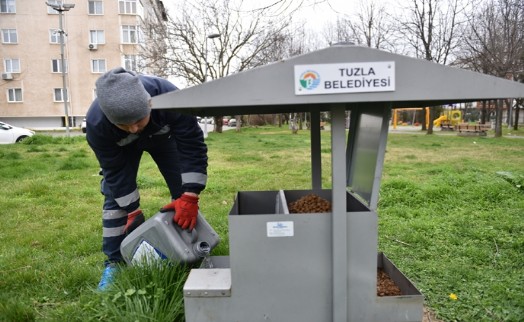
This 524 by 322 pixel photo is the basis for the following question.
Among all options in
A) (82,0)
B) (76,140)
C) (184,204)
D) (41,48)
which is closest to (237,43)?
(76,140)

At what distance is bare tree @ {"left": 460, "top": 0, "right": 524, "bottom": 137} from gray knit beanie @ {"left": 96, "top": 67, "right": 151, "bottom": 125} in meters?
18.7

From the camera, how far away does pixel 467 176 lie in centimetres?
672

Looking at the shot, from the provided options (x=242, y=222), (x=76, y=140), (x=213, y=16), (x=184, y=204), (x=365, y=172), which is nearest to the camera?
(x=242, y=222)

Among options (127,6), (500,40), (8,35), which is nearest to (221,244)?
(500,40)

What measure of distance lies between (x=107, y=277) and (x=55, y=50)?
3422cm

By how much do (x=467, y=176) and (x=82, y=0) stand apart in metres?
32.9

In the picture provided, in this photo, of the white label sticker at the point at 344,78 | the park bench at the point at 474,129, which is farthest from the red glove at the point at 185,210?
the park bench at the point at 474,129

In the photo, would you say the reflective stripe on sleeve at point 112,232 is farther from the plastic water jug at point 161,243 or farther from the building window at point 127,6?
the building window at point 127,6

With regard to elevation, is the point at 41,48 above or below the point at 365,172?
above

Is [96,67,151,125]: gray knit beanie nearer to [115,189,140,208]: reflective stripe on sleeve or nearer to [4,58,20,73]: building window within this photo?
[115,189,140,208]: reflective stripe on sleeve

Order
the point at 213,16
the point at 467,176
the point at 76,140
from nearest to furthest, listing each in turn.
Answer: the point at 467,176, the point at 76,140, the point at 213,16

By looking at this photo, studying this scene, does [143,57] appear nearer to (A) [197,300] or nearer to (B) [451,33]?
(B) [451,33]

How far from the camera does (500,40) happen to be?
60.4 feet

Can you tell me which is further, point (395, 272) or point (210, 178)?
point (210, 178)
